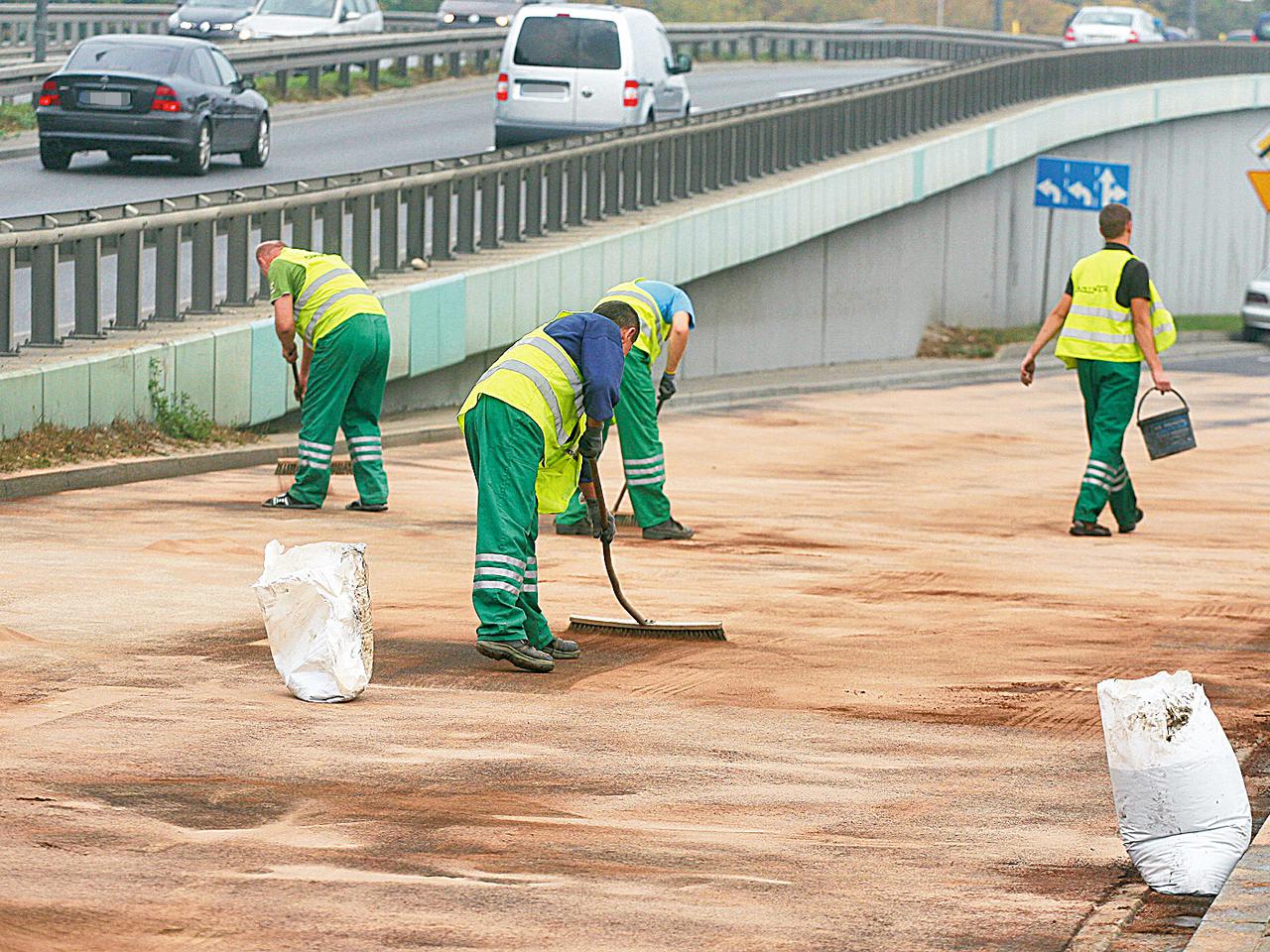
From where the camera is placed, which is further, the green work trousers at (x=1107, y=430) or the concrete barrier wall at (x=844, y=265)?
the concrete barrier wall at (x=844, y=265)

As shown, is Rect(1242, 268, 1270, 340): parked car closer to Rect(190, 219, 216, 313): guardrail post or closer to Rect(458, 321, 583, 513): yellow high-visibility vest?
Rect(190, 219, 216, 313): guardrail post

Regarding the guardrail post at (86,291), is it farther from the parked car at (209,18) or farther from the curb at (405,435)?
the parked car at (209,18)

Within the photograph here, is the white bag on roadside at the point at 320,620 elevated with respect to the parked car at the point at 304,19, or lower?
lower

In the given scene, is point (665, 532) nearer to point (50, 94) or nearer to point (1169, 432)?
point (1169, 432)

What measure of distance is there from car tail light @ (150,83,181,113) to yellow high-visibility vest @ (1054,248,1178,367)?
564 inches

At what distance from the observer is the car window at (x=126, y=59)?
85.7 feet

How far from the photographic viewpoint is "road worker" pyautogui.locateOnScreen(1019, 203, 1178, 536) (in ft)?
45.3

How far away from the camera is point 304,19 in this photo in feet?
133

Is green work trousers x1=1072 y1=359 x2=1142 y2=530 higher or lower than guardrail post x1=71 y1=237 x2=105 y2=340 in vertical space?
lower

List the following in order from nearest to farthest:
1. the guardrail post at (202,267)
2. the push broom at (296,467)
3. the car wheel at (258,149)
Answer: the push broom at (296,467)
the guardrail post at (202,267)
the car wheel at (258,149)

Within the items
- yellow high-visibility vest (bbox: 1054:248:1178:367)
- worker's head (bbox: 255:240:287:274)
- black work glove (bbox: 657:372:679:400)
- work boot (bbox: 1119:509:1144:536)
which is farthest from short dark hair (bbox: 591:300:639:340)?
work boot (bbox: 1119:509:1144:536)

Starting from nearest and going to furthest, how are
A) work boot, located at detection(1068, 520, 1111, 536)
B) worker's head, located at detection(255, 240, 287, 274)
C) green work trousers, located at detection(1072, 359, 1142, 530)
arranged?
worker's head, located at detection(255, 240, 287, 274), green work trousers, located at detection(1072, 359, 1142, 530), work boot, located at detection(1068, 520, 1111, 536)

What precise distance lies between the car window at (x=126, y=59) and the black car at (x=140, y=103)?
11 mm

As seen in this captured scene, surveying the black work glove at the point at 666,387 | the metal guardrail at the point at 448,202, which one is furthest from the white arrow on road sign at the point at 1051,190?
the black work glove at the point at 666,387
